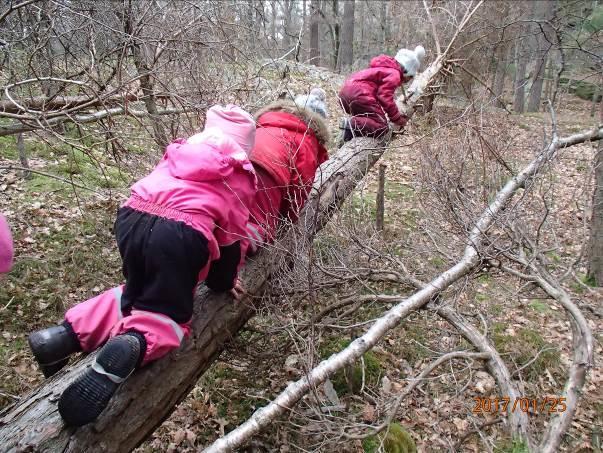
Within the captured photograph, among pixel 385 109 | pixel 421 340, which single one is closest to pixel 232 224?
pixel 421 340

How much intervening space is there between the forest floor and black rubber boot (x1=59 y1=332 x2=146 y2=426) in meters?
0.72

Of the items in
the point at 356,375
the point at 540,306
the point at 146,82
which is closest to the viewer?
the point at 356,375

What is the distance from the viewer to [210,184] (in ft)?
7.54

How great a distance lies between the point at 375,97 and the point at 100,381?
4349 millimetres

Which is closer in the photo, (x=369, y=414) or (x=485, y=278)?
(x=369, y=414)

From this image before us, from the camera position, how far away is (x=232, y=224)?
7.94ft

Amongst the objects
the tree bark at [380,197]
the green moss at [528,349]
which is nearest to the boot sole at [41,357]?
the green moss at [528,349]

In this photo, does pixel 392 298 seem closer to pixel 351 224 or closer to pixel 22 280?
pixel 351 224

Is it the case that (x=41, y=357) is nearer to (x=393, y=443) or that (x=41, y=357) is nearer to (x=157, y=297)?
(x=157, y=297)

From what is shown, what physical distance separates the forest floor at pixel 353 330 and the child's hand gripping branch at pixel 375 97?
79 centimetres

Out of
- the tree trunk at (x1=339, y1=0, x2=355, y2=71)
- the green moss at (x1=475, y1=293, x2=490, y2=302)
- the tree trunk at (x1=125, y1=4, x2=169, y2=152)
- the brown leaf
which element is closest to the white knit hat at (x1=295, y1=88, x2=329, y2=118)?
the tree trunk at (x1=125, y1=4, x2=169, y2=152)

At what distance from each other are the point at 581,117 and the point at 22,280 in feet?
54.4

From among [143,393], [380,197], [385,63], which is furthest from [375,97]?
[143,393]

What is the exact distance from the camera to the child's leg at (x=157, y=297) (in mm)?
1967
